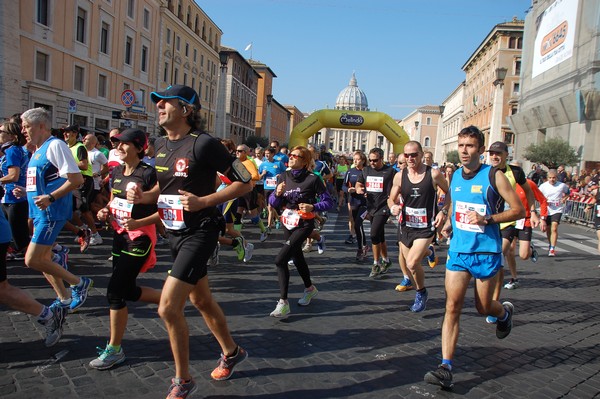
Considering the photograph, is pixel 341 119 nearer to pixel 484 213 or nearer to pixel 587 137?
pixel 587 137

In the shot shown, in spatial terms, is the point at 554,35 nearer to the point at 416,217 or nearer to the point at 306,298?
the point at 416,217

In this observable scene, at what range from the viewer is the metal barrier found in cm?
1812

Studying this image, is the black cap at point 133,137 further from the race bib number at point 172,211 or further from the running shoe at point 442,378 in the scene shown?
the running shoe at point 442,378

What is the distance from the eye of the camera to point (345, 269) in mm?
8219

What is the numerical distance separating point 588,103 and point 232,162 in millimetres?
31356

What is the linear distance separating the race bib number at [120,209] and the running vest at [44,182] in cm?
81

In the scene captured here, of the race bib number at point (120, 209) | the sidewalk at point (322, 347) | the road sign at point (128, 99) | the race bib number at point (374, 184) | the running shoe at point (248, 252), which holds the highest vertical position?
the road sign at point (128, 99)

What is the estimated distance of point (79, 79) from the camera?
2938cm

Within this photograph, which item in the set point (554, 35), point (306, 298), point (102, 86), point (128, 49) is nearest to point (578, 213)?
point (306, 298)

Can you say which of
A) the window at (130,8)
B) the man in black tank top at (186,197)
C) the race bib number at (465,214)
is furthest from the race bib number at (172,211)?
the window at (130,8)

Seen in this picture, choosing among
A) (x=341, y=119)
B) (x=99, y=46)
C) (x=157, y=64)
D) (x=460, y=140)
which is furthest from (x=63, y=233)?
(x=157, y=64)

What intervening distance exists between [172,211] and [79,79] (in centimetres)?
2965

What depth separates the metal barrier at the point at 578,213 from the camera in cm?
1812

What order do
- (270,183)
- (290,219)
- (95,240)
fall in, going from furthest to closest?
(270,183) → (95,240) → (290,219)
